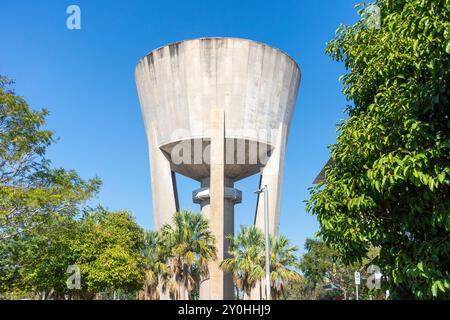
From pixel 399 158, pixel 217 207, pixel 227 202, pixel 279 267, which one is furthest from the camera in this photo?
pixel 227 202

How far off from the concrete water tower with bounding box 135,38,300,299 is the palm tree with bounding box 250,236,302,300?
25.2 feet

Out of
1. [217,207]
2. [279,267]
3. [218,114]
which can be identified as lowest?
[279,267]

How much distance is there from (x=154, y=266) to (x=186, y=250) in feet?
11.1

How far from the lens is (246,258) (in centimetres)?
3164

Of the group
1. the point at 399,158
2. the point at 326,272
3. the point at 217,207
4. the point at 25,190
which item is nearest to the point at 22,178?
the point at 25,190

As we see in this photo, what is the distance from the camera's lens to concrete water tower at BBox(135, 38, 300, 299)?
39312mm

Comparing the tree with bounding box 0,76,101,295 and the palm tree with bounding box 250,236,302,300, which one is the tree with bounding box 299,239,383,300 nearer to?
the palm tree with bounding box 250,236,302,300

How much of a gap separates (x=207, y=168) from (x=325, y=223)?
34236mm

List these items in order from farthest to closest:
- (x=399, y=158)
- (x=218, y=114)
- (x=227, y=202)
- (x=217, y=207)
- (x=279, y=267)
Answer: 1. (x=227, y=202)
2. (x=218, y=114)
3. (x=217, y=207)
4. (x=279, y=267)
5. (x=399, y=158)

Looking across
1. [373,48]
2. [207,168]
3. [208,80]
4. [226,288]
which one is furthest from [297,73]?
[373,48]

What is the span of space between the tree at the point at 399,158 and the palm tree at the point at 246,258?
2133 cm

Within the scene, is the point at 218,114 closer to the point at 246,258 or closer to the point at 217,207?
the point at 217,207

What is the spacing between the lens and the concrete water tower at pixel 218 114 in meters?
39.3
